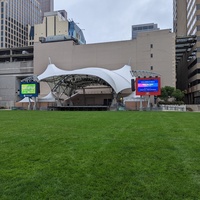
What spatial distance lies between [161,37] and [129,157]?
195ft

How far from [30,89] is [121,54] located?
28.0 m

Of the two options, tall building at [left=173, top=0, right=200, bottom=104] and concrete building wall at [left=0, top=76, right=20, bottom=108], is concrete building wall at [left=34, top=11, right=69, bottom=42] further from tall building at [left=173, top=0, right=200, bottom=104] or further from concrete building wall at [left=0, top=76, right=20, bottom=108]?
tall building at [left=173, top=0, right=200, bottom=104]

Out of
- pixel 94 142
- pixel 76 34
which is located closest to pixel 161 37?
pixel 94 142

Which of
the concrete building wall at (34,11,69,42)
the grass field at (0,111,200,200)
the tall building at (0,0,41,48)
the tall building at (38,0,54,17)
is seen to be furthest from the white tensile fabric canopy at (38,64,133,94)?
the tall building at (38,0,54,17)

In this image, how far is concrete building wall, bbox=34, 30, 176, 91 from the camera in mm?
58625

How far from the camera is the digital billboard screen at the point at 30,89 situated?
47.4m

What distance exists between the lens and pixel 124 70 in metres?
56.1

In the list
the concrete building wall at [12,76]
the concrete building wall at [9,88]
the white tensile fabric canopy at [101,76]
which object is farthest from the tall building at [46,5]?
the white tensile fabric canopy at [101,76]

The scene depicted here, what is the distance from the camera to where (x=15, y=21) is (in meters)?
120

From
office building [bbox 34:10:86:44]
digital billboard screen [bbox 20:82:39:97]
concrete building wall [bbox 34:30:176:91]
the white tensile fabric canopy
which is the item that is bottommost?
digital billboard screen [bbox 20:82:39:97]

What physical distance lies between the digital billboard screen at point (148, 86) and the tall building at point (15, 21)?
91.4 metres

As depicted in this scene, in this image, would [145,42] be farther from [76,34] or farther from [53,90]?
[76,34]

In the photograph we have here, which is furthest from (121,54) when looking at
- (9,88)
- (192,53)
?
(9,88)

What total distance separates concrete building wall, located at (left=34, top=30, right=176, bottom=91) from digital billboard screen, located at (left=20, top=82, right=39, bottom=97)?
73.0 ft
